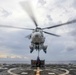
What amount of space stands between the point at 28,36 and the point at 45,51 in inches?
254

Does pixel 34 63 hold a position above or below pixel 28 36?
below

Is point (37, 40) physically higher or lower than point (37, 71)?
higher

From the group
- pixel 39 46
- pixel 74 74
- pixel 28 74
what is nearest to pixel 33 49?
pixel 39 46

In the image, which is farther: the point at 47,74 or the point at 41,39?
the point at 47,74

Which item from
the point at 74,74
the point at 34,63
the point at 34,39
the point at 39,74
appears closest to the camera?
the point at 34,39

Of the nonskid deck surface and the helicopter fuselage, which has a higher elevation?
the helicopter fuselage

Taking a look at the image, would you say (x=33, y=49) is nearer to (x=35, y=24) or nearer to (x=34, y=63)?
(x=35, y=24)

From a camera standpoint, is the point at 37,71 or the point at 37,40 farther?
the point at 37,71

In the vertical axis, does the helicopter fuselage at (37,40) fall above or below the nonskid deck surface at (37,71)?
above

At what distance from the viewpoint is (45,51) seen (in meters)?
53.7

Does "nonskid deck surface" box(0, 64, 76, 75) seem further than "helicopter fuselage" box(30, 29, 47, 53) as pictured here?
Yes

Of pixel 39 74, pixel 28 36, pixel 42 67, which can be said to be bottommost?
pixel 39 74

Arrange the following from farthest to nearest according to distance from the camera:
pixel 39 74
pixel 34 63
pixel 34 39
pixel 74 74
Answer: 1. pixel 34 63
2. pixel 74 74
3. pixel 39 74
4. pixel 34 39

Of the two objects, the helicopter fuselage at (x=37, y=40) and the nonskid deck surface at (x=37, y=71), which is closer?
the helicopter fuselage at (x=37, y=40)
